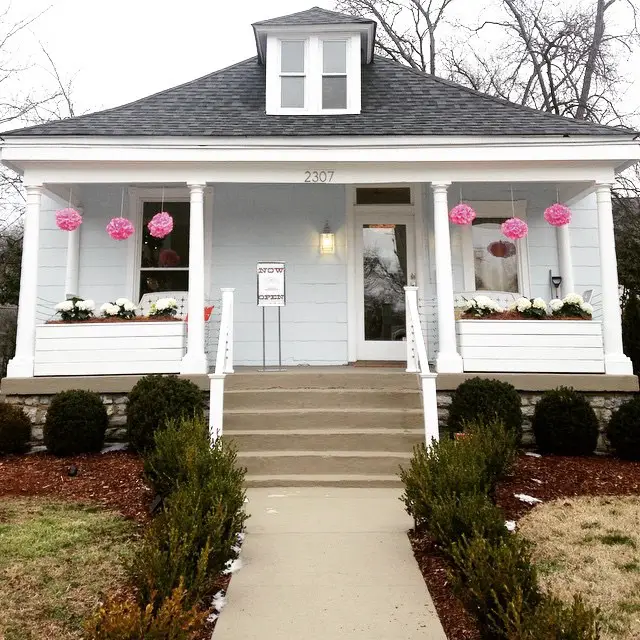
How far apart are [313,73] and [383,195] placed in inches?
89.8

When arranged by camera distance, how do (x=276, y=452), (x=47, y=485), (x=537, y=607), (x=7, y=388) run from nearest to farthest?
(x=537, y=607) → (x=47, y=485) → (x=276, y=452) → (x=7, y=388)

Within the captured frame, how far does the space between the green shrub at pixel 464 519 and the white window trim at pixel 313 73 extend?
669 centimetres

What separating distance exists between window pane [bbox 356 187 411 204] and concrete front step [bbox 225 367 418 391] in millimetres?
3344

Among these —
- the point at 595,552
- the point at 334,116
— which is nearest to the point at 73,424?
the point at 595,552

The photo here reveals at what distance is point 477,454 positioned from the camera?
13.3 feet

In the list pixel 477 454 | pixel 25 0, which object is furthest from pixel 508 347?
pixel 25 0

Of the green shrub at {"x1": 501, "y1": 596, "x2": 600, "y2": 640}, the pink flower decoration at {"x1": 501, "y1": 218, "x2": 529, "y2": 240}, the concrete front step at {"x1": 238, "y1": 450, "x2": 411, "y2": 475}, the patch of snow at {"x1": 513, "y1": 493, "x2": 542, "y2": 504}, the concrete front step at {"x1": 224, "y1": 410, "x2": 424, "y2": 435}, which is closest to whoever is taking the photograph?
the green shrub at {"x1": 501, "y1": 596, "x2": 600, "y2": 640}

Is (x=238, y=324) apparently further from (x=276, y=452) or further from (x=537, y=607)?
(x=537, y=607)

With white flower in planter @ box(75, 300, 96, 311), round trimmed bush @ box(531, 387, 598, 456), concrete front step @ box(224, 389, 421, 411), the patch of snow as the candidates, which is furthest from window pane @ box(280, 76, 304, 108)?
the patch of snow

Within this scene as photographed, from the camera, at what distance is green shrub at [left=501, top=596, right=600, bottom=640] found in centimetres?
185

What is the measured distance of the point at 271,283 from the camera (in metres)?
7.08

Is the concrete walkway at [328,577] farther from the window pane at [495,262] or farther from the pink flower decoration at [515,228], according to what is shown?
the window pane at [495,262]

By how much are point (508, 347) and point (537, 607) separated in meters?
4.98

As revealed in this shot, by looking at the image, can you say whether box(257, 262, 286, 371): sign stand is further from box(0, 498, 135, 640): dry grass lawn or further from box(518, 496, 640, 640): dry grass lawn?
box(518, 496, 640, 640): dry grass lawn
